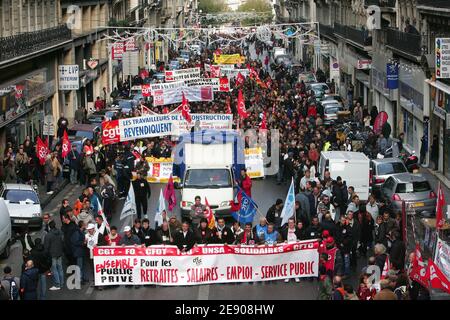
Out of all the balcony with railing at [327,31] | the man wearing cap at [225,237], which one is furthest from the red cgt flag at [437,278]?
the balcony with railing at [327,31]

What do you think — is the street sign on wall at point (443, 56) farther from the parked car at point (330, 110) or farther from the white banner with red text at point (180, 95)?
the white banner with red text at point (180, 95)

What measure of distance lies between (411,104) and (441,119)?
20.2 ft

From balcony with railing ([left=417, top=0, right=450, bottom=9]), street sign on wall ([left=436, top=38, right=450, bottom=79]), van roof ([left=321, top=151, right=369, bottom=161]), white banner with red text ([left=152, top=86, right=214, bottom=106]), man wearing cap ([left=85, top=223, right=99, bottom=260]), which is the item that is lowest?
man wearing cap ([left=85, top=223, right=99, bottom=260])

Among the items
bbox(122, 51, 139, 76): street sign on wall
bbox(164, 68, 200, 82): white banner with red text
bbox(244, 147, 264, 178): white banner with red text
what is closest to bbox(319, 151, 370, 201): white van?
bbox(244, 147, 264, 178): white banner with red text

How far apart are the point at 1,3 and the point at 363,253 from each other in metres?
24.0

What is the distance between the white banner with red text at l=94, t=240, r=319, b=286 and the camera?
71.8ft

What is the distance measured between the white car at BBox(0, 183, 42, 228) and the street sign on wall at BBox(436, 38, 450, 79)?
45.8 feet

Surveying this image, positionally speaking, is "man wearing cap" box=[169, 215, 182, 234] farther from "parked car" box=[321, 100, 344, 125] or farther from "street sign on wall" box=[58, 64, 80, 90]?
"street sign on wall" box=[58, 64, 80, 90]

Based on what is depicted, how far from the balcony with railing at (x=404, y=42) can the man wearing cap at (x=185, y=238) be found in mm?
23266

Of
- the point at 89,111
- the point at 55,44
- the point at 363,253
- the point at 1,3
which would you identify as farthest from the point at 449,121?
the point at 89,111

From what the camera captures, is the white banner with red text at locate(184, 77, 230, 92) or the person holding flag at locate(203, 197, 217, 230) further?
the white banner with red text at locate(184, 77, 230, 92)

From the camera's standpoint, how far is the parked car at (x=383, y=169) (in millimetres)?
33000

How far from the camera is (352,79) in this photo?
70375 mm
